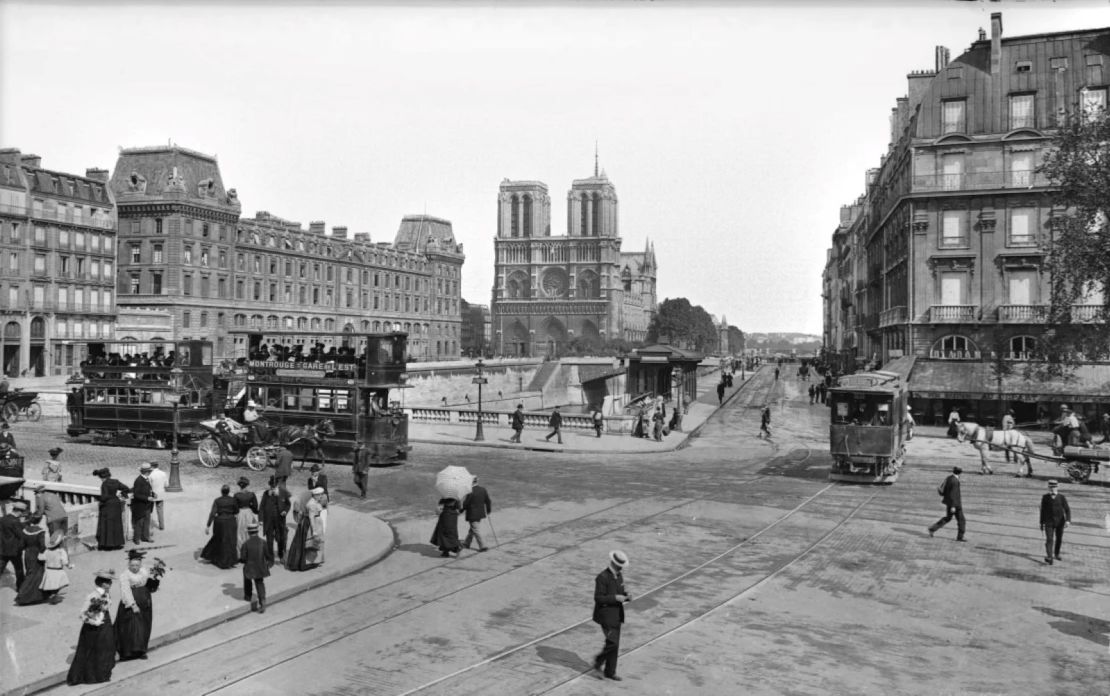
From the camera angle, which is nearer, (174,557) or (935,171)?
(174,557)

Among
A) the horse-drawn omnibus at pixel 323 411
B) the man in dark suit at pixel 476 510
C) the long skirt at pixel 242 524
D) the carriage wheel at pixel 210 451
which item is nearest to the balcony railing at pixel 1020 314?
the horse-drawn omnibus at pixel 323 411

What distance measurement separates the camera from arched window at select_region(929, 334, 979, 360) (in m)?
40.5

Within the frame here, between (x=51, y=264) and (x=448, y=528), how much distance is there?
5634 cm

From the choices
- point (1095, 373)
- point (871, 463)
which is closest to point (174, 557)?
point (871, 463)

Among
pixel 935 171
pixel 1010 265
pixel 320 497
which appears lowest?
pixel 320 497

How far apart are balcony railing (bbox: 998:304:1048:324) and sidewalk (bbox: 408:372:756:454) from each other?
15460 mm

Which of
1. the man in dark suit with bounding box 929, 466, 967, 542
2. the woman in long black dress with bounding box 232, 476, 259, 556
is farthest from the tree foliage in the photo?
the woman in long black dress with bounding box 232, 476, 259, 556

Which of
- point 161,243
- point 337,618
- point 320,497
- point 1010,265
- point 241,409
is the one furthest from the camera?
point 161,243

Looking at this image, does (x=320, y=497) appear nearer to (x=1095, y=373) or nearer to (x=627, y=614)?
(x=627, y=614)

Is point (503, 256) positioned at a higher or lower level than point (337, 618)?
higher

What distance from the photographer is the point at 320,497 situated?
14.0 metres

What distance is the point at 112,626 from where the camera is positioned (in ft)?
31.2

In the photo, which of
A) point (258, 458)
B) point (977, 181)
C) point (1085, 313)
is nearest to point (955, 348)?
point (1085, 313)

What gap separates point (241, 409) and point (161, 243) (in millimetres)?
49104
